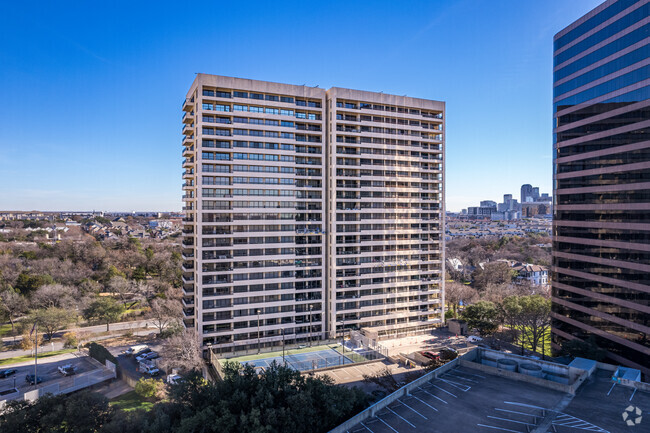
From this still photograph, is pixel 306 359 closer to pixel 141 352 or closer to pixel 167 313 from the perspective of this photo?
pixel 141 352

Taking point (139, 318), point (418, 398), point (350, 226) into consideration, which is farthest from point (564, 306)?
point (139, 318)

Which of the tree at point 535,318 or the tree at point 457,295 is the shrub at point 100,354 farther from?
the tree at point 457,295

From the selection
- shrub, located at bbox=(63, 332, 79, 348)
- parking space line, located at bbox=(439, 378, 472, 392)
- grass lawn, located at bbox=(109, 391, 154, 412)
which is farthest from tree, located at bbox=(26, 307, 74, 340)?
parking space line, located at bbox=(439, 378, 472, 392)

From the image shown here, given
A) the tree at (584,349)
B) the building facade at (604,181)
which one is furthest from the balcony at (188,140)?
the tree at (584,349)

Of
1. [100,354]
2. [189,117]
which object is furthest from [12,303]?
[189,117]

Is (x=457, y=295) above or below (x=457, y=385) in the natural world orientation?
below

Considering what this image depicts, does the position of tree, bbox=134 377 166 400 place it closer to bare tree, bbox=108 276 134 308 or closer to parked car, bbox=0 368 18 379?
parked car, bbox=0 368 18 379

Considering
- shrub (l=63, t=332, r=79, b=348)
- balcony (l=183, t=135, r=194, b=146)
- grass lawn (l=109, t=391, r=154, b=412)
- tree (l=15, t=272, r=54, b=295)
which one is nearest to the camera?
grass lawn (l=109, t=391, r=154, b=412)
